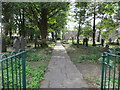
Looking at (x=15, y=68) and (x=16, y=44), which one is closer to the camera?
(x=15, y=68)

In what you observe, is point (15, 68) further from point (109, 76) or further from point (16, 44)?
point (16, 44)

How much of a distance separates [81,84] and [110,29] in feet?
37.6

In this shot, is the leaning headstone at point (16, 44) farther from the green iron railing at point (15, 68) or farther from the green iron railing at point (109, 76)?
the green iron railing at point (109, 76)

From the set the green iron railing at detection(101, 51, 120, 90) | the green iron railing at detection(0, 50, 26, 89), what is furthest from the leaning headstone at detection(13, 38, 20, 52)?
the green iron railing at detection(101, 51, 120, 90)

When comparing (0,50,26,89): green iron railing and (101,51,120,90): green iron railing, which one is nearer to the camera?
(0,50,26,89): green iron railing

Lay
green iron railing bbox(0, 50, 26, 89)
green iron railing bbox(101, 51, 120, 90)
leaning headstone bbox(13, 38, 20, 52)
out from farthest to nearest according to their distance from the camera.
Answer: leaning headstone bbox(13, 38, 20, 52) < green iron railing bbox(101, 51, 120, 90) < green iron railing bbox(0, 50, 26, 89)

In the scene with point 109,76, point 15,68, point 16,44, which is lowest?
point 109,76

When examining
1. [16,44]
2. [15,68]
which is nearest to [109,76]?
[15,68]

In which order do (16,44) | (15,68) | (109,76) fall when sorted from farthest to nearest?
(16,44), (15,68), (109,76)

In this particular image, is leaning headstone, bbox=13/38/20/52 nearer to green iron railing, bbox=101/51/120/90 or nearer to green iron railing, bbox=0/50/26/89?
green iron railing, bbox=0/50/26/89

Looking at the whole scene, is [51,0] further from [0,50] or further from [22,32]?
[22,32]

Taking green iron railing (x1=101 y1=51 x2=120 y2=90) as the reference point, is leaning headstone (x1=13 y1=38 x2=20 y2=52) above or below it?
above

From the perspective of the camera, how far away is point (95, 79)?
12.6 feet

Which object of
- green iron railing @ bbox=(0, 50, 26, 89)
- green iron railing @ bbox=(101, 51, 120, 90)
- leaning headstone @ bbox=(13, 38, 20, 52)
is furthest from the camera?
leaning headstone @ bbox=(13, 38, 20, 52)
